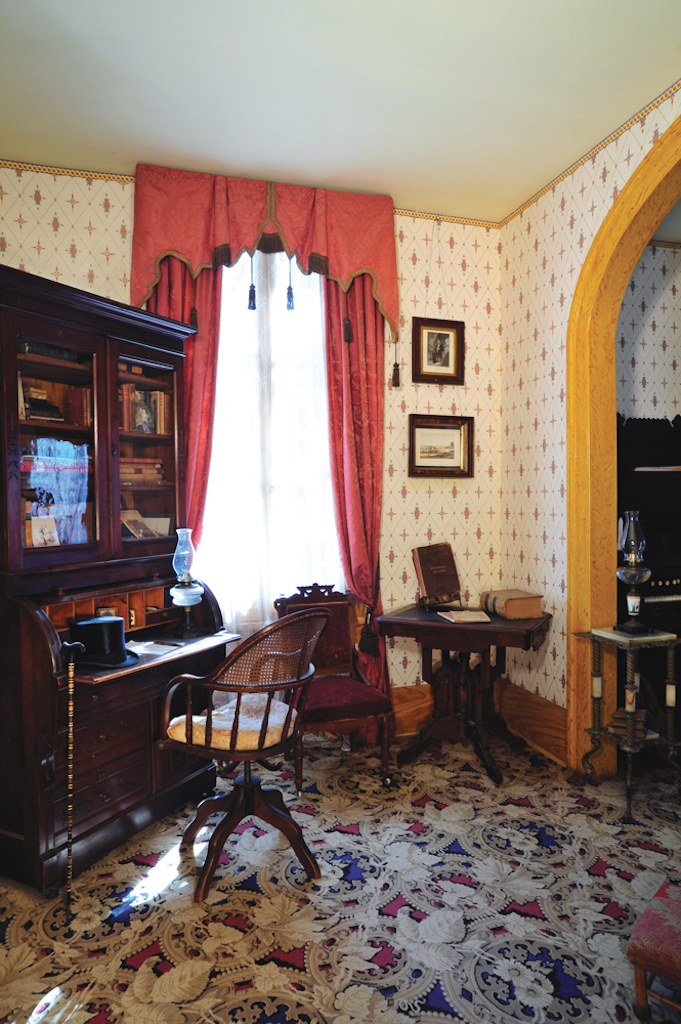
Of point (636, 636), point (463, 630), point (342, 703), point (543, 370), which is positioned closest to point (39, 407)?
point (342, 703)

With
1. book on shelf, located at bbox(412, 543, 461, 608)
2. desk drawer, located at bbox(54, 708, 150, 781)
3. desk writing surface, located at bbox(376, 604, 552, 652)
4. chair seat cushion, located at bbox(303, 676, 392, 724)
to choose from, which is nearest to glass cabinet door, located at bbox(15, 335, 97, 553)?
desk drawer, located at bbox(54, 708, 150, 781)

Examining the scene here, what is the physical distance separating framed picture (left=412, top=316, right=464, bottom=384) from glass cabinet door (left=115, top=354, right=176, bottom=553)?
163 cm

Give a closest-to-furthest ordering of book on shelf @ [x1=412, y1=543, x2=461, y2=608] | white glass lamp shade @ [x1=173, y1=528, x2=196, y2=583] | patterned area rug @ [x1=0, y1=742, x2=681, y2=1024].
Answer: patterned area rug @ [x1=0, y1=742, x2=681, y2=1024], white glass lamp shade @ [x1=173, y1=528, x2=196, y2=583], book on shelf @ [x1=412, y1=543, x2=461, y2=608]

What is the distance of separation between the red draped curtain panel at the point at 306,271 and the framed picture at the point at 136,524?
1.52 feet

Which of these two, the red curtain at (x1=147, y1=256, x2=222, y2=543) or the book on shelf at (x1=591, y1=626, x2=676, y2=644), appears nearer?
the book on shelf at (x1=591, y1=626, x2=676, y2=644)

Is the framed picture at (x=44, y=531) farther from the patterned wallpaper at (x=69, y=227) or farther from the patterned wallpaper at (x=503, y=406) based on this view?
the patterned wallpaper at (x=503, y=406)

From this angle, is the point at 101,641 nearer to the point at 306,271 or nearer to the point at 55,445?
the point at 55,445

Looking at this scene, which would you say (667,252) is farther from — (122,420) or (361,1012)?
(361,1012)

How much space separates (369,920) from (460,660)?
1.67 m

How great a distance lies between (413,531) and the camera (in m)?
4.02

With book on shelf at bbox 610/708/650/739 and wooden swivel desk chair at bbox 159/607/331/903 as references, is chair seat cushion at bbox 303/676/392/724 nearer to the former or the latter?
wooden swivel desk chair at bbox 159/607/331/903

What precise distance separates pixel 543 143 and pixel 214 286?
197 centimetres

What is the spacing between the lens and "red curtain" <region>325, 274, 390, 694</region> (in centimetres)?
376

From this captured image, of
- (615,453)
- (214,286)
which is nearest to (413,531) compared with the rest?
Result: (615,453)
